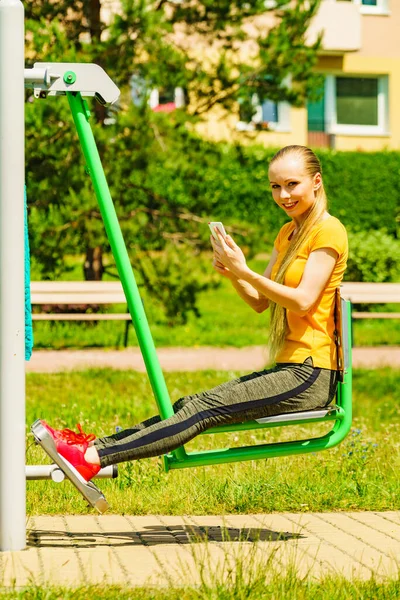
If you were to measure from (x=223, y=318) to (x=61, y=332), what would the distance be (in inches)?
111

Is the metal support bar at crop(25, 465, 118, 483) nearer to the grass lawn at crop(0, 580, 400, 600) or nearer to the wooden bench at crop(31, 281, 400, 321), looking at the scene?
the grass lawn at crop(0, 580, 400, 600)

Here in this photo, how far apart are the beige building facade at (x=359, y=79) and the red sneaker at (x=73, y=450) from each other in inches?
898

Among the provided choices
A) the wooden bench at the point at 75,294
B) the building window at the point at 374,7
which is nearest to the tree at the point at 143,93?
Answer: the wooden bench at the point at 75,294

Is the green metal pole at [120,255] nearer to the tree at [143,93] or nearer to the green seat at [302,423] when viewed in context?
the green seat at [302,423]

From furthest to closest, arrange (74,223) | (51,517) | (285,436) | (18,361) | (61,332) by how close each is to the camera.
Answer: (61,332) < (74,223) < (285,436) < (51,517) < (18,361)

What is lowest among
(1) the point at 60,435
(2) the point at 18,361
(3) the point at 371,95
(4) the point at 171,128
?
(1) the point at 60,435

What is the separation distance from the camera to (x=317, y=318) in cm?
389

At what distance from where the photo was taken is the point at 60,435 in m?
3.71

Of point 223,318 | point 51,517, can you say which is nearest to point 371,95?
point 223,318

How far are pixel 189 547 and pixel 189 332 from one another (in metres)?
9.49

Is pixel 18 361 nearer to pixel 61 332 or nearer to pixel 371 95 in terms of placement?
pixel 61 332

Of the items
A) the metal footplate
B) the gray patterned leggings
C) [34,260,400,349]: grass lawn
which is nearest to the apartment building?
[34,260,400,349]: grass lawn

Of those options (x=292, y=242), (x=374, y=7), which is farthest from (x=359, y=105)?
(x=292, y=242)

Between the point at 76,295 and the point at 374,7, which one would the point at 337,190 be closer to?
the point at 374,7
